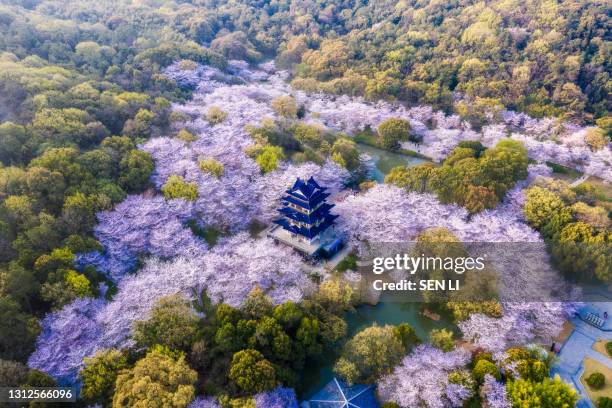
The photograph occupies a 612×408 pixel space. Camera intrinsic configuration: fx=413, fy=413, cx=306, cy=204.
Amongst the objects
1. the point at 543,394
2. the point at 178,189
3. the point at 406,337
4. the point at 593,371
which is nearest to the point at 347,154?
the point at 178,189

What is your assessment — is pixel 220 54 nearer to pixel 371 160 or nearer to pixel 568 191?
pixel 371 160

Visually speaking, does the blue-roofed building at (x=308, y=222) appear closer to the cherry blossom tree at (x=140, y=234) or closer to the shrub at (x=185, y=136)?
the cherry blossom tree at (x=140, y=234)

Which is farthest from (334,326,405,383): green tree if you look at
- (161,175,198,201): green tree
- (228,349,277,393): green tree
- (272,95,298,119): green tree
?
(272,95,298,119): green tree

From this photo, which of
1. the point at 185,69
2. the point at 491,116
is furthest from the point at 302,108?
the point at 491,116

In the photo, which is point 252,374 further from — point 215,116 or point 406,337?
point 215,116

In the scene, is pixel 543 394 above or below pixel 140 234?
below

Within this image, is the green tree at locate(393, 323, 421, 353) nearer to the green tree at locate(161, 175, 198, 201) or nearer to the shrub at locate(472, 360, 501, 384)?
the shrub at locate(472, 360, 501, 384)
